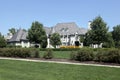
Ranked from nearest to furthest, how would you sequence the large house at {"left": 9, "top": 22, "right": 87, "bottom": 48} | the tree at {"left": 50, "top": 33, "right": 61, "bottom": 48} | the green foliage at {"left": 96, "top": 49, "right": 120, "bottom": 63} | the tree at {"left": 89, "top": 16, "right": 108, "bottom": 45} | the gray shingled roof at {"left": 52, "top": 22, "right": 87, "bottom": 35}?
the green foliage at {"left": 96, "top": 49, "right": 120, "bottom": 63}, the tree at {"left": 89, "top": 16, "right": 108, "bottom": 45}, the tree at {"left": 50, "top": 33, "right": 61, "bottom": 48}, the large house at {"left": 9, "top": 22, "right": 87, "bottom": 48}, the gray shingled roof at {"left": 52, "top": 22, "right": 87, "bottom": 35}

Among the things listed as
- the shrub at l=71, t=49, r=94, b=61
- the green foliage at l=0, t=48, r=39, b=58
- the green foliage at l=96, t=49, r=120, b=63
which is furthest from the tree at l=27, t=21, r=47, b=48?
the green foliage at l=96, t=49, r=120, b=63

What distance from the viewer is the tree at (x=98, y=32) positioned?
5722 centimetres

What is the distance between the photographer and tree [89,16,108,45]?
5722cm

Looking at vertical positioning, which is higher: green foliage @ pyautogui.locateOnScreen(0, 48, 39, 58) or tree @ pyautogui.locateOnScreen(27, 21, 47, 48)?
tree @ pyautogui.locateOnScreen(27, 21, 47, 48)

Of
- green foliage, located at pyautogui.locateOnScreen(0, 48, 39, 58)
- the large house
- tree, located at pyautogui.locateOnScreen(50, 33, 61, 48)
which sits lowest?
green foliage, located at pyautogui.locateOnScreen(0, 48, 39, 58)

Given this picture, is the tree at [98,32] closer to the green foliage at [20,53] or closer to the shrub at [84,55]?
the green foliage at [20,53]

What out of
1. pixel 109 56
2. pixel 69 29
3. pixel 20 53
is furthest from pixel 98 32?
pixel 109 56

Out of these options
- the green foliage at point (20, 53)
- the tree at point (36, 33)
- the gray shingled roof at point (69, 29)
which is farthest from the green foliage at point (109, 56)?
the gray shingled roof at point (69, 29)

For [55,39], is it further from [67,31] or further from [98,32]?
[98,32]

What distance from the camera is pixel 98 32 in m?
57.2

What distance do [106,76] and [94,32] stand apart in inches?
1715

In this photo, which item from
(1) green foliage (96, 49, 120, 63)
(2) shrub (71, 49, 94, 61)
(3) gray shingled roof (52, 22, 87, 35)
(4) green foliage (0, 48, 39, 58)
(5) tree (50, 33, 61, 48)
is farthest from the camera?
(3) gray shingled roof (52, 22, 87, 35)

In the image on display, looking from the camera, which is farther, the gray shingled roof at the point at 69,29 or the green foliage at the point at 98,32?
the gray shingled roof at the point at 69,29

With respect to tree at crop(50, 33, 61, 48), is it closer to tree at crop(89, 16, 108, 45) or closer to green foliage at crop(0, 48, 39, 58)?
tree at crop(89, 16, 108, 45)
